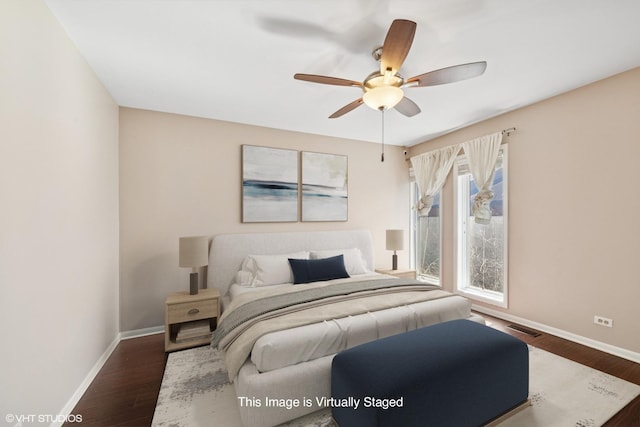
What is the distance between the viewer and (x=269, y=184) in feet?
12.2

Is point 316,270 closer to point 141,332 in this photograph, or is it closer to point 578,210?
point 141,332

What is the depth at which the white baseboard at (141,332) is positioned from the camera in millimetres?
3000

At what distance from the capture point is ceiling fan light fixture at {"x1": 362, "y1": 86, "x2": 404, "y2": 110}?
1.90 metres

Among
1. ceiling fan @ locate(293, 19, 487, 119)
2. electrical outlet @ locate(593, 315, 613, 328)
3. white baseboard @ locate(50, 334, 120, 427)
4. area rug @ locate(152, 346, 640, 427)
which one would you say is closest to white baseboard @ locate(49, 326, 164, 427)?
white baseboard @ locate(50, 334, 120, 427)

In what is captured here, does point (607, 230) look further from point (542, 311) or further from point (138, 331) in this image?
point (138, 331)

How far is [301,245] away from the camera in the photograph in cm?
380

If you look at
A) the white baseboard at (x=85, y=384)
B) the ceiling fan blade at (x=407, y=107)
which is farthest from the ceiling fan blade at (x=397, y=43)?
the white baseboard at (x=85, y=384)

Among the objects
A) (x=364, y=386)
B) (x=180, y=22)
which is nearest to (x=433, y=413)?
(x=364, y=386)

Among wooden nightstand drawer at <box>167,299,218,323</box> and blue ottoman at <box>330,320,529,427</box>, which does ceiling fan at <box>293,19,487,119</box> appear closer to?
blue ottoman at <box>330,320,529,427</box>

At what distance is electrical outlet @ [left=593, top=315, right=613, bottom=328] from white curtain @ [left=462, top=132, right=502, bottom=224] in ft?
4.64

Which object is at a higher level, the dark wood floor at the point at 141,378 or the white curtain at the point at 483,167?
the white curtain at the point at 483,167

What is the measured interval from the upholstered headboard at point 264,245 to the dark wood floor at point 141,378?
94cm

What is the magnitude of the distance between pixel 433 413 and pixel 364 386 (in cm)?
42

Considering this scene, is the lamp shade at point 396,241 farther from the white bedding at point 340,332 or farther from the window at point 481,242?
the white bedding at point 340,332
